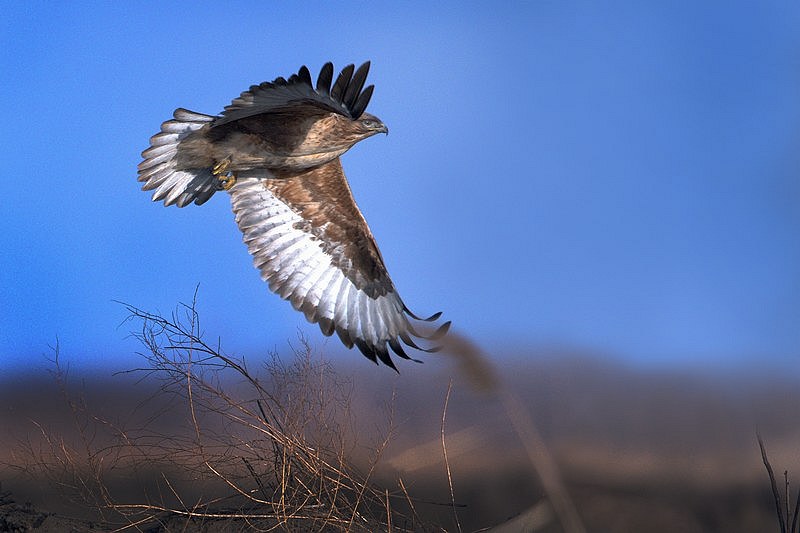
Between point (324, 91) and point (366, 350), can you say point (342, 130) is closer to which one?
point (324, 91)

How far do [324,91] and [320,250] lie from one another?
209 cm

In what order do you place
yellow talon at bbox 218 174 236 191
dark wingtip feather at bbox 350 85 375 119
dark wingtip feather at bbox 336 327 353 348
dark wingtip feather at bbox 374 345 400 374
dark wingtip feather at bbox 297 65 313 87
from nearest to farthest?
dark wingtip feather at bbox 297 65 313 87 → dark wingtip feather at bbox 350 85 375 119 → dark wingtip feather at bbox 374 345 400 374 → dark wingtip feather at bbox 336 327 353 348 → yellow talon at bbox 218 174 236 191

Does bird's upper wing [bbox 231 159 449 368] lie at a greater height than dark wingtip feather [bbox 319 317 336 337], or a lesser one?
greater

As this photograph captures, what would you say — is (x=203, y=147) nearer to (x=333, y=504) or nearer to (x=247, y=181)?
(x=247, y=181)

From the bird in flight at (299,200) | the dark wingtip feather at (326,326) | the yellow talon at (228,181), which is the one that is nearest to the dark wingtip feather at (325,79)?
the bird in flight at (299,200)

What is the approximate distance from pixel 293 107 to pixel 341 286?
1.65m

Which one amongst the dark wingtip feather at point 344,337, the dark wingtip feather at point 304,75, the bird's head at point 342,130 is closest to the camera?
the dark wingtip feather at point 304,75

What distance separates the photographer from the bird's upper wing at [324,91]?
14.4 ft

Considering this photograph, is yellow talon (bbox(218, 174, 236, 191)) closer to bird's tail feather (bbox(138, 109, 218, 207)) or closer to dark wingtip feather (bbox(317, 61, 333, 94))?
bird's tail feather (bbox(138, 109, 218, 207))

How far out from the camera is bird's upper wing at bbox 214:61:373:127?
14.4 feet

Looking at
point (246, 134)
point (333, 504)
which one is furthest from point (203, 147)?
point (333, 504)

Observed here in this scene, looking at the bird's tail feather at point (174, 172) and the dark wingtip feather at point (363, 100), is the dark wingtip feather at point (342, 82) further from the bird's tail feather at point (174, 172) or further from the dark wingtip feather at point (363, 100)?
the bird's tail feather at point (174, 172)

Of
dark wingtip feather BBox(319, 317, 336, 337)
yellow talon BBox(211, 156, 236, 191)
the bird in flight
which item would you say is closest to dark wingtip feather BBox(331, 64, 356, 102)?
the bird in flight

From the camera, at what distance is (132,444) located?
5133mm
